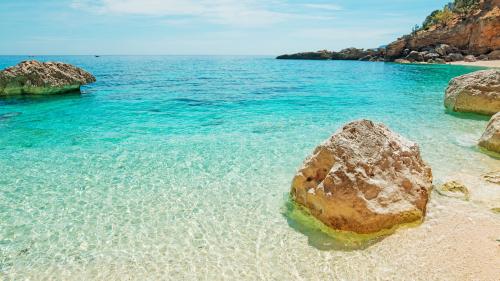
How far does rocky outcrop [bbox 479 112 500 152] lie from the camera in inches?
385

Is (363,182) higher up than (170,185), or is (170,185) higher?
(363,182)

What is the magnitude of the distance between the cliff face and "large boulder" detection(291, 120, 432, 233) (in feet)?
234

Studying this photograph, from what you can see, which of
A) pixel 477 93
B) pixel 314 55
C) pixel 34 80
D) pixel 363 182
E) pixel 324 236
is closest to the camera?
pixel 324 236

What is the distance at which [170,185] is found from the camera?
26.7ft

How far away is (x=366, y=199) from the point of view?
5.99 m

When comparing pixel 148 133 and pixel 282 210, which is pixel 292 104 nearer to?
pixel 148 133

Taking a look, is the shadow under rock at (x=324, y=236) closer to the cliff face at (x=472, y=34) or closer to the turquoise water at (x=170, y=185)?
the turquoise water at (x=170, y=185)

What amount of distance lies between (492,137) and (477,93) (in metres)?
6.45

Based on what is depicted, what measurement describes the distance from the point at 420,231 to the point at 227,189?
4.09m

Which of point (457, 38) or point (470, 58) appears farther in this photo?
point (457, 38)

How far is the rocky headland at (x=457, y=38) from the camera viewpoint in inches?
2443

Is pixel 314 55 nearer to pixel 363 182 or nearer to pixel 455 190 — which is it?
pixel 455 190

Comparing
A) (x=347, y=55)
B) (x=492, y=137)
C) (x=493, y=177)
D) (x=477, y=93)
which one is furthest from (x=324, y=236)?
(x=347, y=55)

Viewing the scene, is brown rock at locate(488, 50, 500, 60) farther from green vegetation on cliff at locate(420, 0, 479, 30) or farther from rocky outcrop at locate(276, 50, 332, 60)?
rocky outcrop at locate(276, 50, 332, 60)
